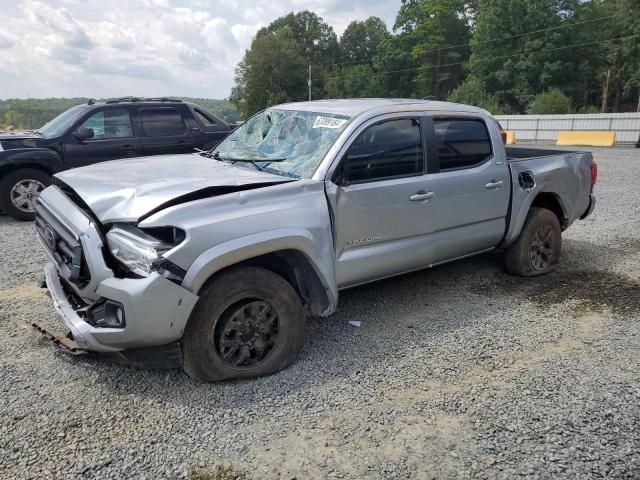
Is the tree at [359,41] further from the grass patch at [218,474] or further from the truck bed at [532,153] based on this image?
the grass patch at [218,474]

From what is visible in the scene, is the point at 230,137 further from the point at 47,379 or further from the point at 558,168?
→ the point at 558,168

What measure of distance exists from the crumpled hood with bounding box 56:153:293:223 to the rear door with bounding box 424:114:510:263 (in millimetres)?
1501

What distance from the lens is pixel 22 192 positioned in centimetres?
780

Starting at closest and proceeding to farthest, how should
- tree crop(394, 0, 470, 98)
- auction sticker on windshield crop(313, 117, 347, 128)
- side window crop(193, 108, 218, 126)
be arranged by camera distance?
auction sticker on windshield crop(313, 117, 347, 128)
side window crop(193, 108, 218, 126)
tree crop(394, 0, 470, 98)

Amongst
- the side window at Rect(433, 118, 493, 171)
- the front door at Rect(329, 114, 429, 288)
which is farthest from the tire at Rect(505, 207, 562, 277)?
the front door at Rect(329, 114, 429, 288)

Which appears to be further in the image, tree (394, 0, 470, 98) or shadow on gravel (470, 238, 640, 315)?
tree (394, 0, 470, 98)

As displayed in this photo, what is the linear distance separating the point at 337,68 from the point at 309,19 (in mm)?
16918

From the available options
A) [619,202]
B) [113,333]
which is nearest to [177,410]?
[113,333]

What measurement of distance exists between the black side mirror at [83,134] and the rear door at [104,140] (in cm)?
7

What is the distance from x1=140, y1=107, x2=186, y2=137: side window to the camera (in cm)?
865

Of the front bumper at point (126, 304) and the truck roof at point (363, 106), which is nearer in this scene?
the front bumper at point (126, 304)

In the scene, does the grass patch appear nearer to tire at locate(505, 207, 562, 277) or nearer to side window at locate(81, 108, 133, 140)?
tire at locate(505, 207, 562, 277)

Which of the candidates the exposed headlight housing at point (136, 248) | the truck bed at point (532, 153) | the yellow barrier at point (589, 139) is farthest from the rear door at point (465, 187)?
the yellow barrier at point (589, 139)

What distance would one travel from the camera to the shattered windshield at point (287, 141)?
3.80m
